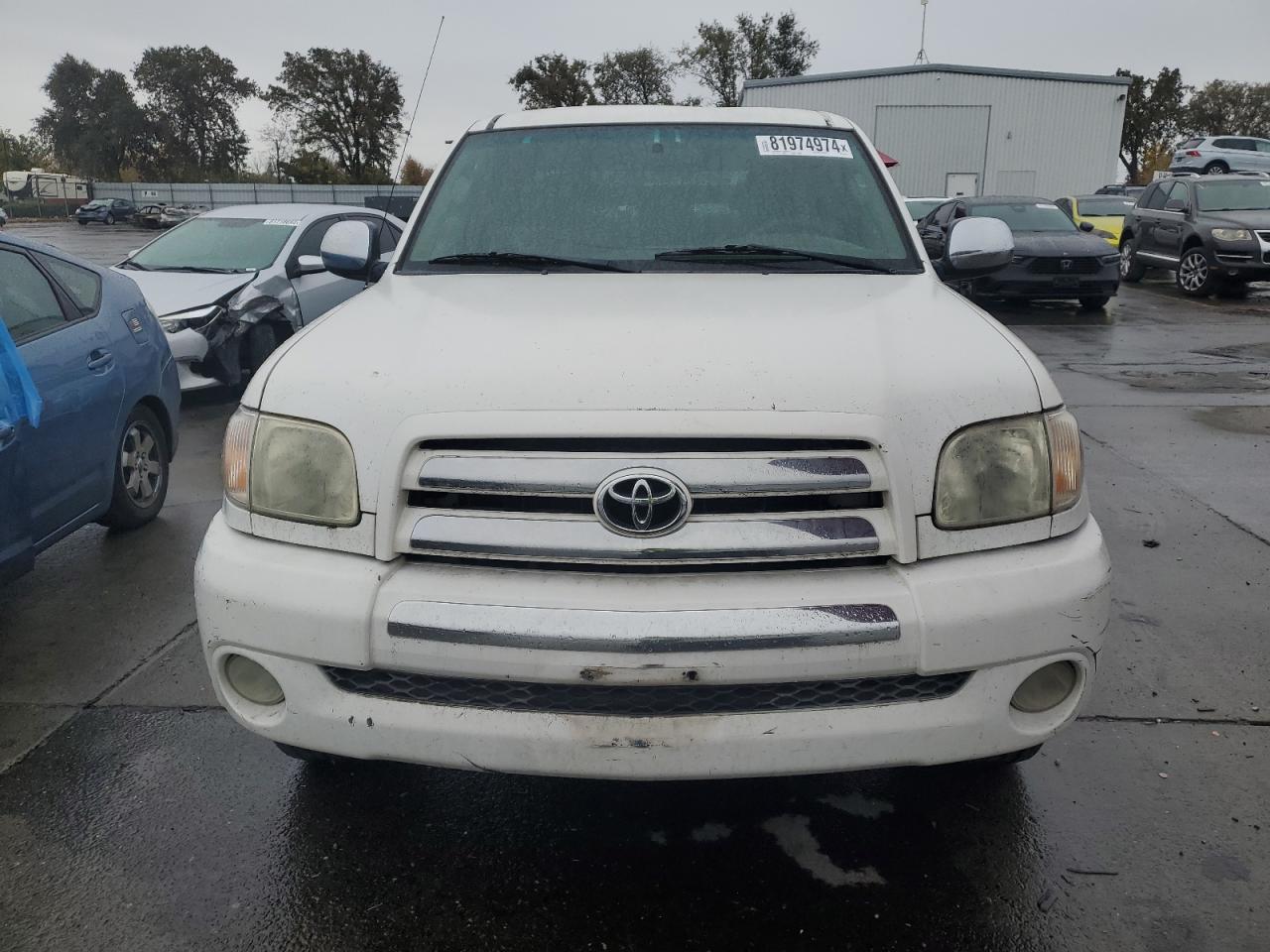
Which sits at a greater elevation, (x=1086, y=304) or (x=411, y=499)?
(x=411, y=499)

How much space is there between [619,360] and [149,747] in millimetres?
1950

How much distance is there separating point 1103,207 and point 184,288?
18.3m

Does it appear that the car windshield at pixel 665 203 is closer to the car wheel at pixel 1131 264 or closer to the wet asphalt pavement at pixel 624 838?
the wet asphalt pavement at pixel 624 838

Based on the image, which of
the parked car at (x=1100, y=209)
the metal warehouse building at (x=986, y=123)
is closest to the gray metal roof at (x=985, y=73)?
the metal warehouse building at (x=986, y=123)

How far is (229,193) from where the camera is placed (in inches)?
2224

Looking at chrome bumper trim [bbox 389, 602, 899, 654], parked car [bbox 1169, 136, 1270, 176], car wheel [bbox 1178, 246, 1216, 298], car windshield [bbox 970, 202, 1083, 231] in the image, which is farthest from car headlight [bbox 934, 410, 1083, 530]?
parked car [bbox 1169, 136, 1270, 176]

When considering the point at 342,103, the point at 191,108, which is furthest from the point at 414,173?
the point at 191,108

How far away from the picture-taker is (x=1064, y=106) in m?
35.1

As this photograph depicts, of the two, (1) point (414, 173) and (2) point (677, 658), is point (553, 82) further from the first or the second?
(2) point (677, 658)

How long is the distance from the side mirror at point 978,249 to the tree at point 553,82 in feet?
222

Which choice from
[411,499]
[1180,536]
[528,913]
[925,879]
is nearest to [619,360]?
[411,499]

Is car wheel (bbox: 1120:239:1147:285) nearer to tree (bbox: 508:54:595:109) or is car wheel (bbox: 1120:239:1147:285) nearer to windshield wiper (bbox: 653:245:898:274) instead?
windshield wiper (bbox: 653:245:898:274)

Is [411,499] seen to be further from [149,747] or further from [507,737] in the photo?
[149,747]

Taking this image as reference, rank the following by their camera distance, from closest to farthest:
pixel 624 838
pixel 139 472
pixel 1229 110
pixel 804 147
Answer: pixel 624 838 < pixel 804 147 < pixel 139 472 < pixel 1229 110
